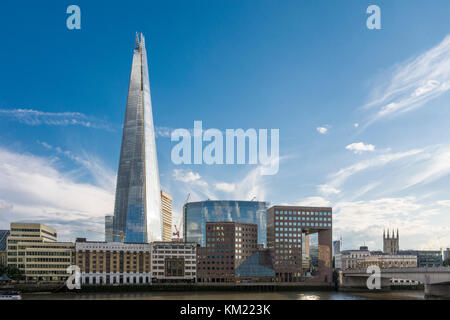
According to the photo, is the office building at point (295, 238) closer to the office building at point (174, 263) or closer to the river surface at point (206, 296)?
the office building at point (174, 263)

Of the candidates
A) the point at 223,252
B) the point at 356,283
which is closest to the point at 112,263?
the point at 223,252

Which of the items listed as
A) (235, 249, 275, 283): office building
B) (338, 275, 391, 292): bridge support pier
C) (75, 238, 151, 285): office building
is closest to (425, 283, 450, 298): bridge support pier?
(338, 275, 391, 292): bridge support pier

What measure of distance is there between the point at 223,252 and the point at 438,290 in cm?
6423

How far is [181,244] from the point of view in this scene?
139 m

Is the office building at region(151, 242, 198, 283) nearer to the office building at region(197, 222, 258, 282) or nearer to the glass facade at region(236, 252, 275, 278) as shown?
the office building at region(197, 222, 258, 282)

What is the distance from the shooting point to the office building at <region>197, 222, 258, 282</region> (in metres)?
137

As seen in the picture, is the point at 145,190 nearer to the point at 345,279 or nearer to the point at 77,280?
the point at 77,280

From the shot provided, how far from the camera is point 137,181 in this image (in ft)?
616

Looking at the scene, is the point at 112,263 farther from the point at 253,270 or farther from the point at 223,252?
the point at 253,270

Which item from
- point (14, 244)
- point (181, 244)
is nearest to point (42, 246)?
point (14, 244)

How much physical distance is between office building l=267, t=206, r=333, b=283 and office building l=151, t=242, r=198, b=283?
87.1 feet

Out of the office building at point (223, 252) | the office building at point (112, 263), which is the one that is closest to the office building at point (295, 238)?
the office building at point (223, 252)
